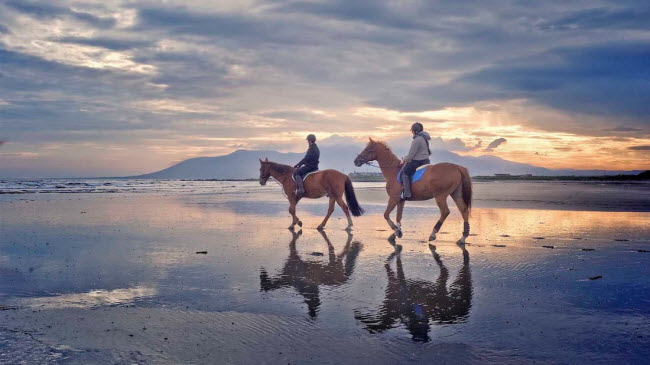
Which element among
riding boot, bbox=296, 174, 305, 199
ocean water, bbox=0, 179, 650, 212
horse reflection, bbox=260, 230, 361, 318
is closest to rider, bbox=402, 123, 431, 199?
horse reflection, bbox=260, 230, 361, 318

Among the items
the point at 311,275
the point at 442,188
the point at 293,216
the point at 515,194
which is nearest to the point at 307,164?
the point at 293,216

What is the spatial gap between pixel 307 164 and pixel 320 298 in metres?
9.25

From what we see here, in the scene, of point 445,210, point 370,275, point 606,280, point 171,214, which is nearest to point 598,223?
point 445,210

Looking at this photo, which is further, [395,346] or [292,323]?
[292,323]

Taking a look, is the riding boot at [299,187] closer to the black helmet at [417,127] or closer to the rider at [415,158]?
the rider at [415,158]

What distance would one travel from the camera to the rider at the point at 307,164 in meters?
15.0

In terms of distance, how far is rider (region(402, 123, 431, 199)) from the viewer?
40.6 ft

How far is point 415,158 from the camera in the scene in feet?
40.9

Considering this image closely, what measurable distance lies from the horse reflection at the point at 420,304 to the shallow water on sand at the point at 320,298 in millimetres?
29

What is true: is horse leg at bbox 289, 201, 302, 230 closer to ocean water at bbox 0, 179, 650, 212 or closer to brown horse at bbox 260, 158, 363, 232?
brown horse at bbox 260, 158, 363, 232

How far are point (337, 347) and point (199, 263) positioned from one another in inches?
190

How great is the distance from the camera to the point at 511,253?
968 cm

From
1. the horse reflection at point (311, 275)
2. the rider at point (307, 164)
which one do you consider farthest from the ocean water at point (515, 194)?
the horse reflection at point (311, 275)

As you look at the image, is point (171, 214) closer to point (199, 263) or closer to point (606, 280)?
point (199, 263)
